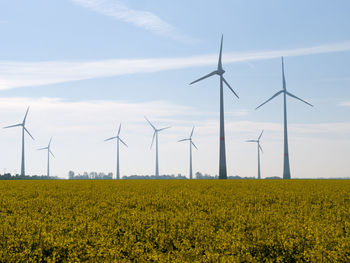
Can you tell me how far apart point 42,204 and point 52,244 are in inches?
345

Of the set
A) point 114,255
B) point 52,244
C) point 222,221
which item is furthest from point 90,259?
point 222,221

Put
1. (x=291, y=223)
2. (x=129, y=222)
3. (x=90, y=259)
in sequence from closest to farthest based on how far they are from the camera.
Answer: (x=90, y=259) → (x=291, y=223) → (x=129, y=222)

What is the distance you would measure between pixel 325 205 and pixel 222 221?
7460 mm

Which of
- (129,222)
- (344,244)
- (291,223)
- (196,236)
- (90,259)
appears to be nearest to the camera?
(90,259)

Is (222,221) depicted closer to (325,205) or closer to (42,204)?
(325,205)

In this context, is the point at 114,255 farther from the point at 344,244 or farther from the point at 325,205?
the point at 325,205

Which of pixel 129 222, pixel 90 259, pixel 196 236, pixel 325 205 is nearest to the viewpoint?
pixel 90 259

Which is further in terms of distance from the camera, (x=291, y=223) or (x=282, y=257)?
(x=291, y=223)

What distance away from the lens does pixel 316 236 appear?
10352 mm

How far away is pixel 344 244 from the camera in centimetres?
990

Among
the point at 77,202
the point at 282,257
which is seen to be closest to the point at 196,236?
the point at 282,257

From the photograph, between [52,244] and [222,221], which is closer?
[52,244]

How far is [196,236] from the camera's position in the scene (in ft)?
35.4

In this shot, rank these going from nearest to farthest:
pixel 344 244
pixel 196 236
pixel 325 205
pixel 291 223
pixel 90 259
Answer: pixel 90 259 < pixel 344 244 < pixel 196 236 < pixel 291 223 < pixel 325 205
